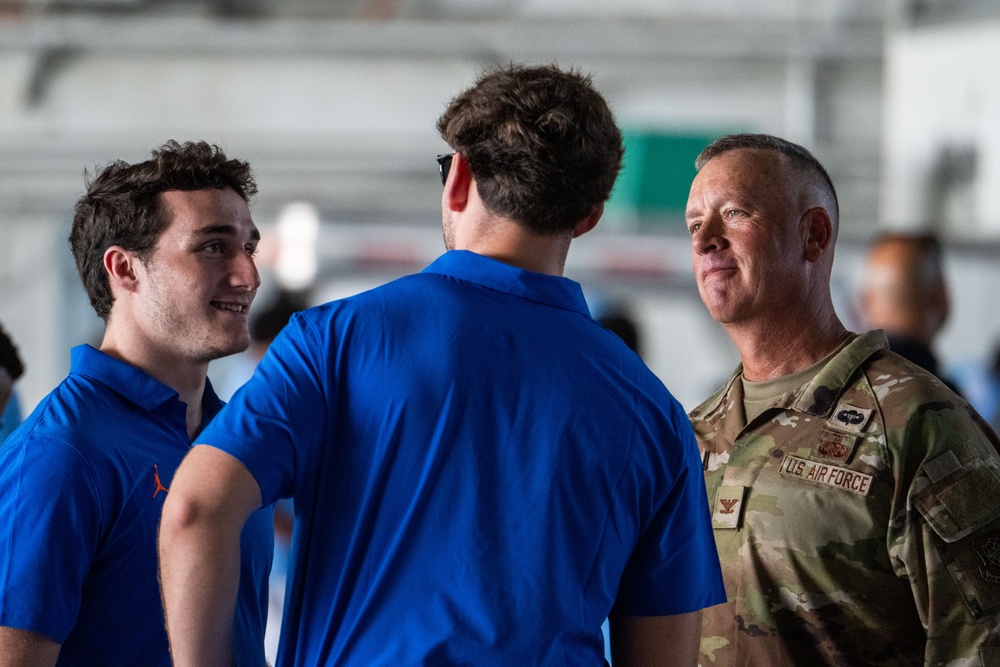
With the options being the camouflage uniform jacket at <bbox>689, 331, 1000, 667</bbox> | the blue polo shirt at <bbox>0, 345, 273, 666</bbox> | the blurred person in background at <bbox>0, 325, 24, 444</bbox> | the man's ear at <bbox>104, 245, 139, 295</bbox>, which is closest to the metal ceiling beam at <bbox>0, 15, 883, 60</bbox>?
the blurred person in background at <bbox>0, 325, 24, 444</bbox>

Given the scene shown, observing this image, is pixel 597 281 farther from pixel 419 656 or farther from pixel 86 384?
pixel 419 656

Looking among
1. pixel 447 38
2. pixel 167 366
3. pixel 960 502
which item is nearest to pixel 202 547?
pixel 167 366

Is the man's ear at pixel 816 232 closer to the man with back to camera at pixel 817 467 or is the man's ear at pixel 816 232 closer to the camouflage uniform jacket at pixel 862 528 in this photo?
the man with back to camera at pixel 817 467

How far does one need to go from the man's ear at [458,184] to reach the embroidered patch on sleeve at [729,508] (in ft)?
2.39

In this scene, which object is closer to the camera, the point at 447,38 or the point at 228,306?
the point at 228,306

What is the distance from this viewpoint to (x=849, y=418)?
1769 mm

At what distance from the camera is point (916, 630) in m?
1.66

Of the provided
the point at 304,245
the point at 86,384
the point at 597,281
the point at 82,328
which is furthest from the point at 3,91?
the point at 86,384

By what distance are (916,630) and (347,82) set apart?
26.1 ft

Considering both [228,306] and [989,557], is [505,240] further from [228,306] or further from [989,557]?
[989,557]

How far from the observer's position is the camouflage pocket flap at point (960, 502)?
63.6 inches

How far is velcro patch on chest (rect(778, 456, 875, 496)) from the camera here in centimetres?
Result: 169

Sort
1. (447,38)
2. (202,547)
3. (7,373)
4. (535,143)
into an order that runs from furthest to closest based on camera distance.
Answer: (447,38), (7,373), (535,143), (202,547)

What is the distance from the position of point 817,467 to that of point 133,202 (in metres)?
1.12
